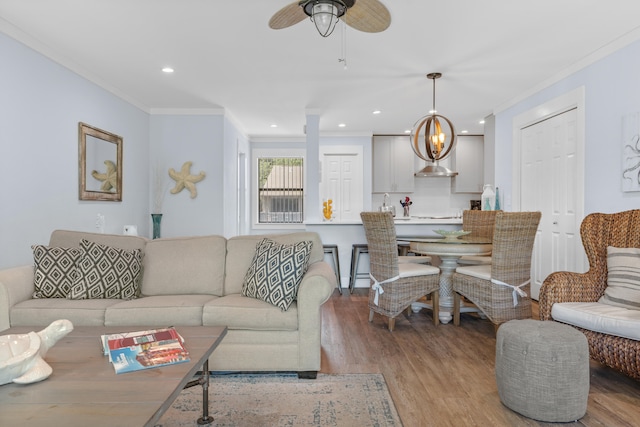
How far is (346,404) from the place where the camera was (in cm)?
220

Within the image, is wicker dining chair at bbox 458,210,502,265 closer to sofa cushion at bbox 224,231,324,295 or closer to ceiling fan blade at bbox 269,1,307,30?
sofa cushion at bbox 224,231,324,295

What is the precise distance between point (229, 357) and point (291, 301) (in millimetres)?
516

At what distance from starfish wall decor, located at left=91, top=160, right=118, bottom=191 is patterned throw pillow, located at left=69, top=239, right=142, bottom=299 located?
5.41 ft

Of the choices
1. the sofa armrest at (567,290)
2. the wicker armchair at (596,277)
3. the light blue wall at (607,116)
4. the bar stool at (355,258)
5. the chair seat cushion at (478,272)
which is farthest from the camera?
the bar stool at (355,258)

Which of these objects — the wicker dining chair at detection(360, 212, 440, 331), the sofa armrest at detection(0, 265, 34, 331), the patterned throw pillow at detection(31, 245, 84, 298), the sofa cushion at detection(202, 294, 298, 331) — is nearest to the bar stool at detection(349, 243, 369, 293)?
the wicker dining chair at detection(360, 212, 440, 331)

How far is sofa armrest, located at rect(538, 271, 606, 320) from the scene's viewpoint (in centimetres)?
273

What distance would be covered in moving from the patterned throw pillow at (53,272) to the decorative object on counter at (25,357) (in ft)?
4.46

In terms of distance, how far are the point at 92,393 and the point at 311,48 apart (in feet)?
10.1

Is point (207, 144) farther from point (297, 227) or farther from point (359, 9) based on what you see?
point (359, 9)

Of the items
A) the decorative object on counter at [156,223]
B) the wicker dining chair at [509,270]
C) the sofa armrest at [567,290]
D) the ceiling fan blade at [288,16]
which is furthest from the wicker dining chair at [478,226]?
the decorative object on counter at [156,223]

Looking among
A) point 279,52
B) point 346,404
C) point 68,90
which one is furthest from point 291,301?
point 68,90

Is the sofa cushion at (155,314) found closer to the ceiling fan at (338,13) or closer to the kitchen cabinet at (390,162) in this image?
the ceiling fan at (338,13)

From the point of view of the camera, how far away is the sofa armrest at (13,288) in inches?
98.3

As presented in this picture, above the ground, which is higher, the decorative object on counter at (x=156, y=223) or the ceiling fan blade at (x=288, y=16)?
the ceiling fan blade at (x=288, y=16)
